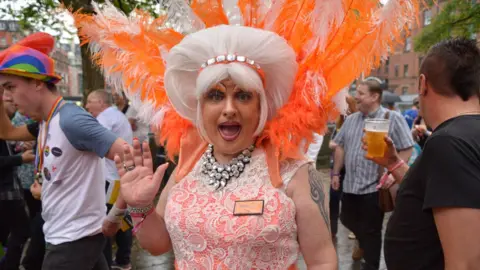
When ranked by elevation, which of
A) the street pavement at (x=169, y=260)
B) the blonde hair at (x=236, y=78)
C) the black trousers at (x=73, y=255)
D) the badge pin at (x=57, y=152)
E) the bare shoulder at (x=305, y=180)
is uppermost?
the blonde hair at (x=236, y=78)

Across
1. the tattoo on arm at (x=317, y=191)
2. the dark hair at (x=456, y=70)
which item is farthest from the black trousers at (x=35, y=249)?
the dark hair at (x=456, y=70)

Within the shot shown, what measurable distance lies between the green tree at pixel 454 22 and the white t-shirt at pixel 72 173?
11.9 meters

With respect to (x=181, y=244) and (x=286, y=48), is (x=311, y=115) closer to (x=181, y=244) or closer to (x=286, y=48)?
(x=286, y=48)

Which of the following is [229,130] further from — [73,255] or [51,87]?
[51,87]

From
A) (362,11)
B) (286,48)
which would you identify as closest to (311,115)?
(286,48)

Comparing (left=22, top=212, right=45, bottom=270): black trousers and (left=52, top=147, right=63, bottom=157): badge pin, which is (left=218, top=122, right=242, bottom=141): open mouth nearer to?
(left=52, top=147, right=63, bottom=157): badge pin

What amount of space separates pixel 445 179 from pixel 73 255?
1.90 m

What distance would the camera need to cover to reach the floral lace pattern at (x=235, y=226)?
1.57 metres

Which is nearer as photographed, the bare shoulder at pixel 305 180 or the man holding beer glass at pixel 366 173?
the bare shoulder at pixel 305 180

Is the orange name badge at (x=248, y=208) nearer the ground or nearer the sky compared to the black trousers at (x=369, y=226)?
nearer the sky

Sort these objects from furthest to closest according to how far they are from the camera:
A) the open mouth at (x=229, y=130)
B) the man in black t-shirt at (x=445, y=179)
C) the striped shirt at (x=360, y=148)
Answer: the striped shirt at (x=360, y=148)
the open mouth at (x=229, y=130)
the man in black t-shirt at (x=445, y=179)

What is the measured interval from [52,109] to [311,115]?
1.56 m

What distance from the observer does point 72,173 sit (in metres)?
2.33

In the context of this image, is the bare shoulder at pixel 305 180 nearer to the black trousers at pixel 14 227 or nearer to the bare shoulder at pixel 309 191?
the bare shoulder at pixel 309 191
